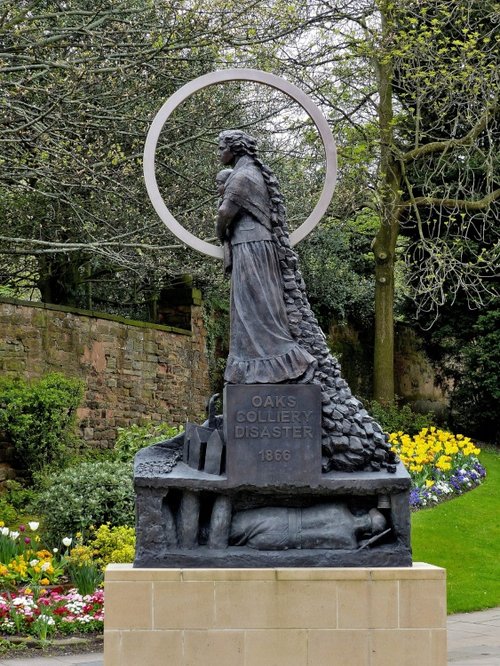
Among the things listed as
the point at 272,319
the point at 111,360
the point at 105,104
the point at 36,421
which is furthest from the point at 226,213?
the point at 111,360

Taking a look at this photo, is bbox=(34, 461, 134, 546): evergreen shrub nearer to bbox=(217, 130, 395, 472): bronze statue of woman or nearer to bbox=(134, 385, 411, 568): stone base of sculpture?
bbox=(134, 385, 411, 568): stone base of sculpture

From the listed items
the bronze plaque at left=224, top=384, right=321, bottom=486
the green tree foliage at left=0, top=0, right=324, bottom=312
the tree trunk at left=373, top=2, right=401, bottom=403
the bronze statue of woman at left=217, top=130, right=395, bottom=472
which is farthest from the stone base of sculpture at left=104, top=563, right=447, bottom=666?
the tree trunk at left=373, top=2, right=401, bottom=403

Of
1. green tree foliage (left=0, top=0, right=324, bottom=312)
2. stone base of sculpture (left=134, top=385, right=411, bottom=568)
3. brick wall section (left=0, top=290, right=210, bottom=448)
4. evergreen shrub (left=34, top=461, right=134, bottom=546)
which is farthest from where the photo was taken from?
brick wall section (left=0, top=290, right=210, bottom=448)

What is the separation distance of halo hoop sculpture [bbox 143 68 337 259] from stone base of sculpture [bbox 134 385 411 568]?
1038 millimetres

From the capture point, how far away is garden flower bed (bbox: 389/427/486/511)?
12430 millimetres

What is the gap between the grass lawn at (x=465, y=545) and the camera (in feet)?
31.4

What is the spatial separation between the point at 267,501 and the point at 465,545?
19.0ft

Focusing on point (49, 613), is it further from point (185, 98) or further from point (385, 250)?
point (385, 250)

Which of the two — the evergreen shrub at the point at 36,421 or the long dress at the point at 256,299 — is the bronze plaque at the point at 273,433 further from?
the evergreen shrub at the point at 36,421

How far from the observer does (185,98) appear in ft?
20.0

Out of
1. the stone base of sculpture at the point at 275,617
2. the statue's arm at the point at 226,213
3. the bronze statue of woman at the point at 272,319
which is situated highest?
the statue's arm at the point at 226,213

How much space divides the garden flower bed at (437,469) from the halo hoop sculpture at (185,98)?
6658mm

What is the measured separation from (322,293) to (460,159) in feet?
12.1

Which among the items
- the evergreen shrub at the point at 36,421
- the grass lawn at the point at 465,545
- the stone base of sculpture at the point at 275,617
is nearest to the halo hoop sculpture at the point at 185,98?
the stone base of sculpture at the point at 275,617
